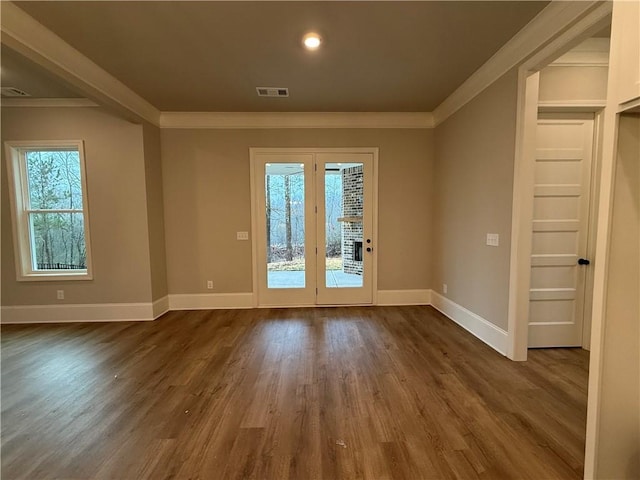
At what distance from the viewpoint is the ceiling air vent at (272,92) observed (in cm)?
342

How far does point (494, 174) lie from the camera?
9.77 ft

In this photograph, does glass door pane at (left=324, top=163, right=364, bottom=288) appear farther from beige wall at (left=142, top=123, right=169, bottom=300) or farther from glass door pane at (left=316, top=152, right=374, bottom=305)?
beige wall at (left=142, top=123, right=169, bottom=300)

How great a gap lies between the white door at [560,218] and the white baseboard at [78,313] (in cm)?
465

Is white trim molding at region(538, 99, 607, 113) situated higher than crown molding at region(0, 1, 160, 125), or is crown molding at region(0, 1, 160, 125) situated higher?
crown molding at region(0, 1, 160, 125)

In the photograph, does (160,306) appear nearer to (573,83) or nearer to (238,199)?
(238,199)

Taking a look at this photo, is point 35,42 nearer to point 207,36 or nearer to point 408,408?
point 207,36

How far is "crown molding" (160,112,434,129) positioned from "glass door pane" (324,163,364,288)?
0.62 m

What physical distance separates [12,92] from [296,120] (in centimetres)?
341

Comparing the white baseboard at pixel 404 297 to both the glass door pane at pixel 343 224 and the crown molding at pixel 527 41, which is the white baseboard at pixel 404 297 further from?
the crown molding at pixel 527 41

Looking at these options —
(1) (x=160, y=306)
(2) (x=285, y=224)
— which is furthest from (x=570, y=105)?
(1) (x=160, y=306)

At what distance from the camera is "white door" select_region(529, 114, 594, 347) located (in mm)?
2863

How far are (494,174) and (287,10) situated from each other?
240 cm

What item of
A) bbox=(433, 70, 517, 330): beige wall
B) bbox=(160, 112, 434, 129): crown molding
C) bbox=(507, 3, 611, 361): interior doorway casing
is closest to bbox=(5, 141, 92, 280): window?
bbox=(160, 112, 434, 129): crown molding

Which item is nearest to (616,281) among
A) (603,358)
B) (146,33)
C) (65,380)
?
(603,358)
